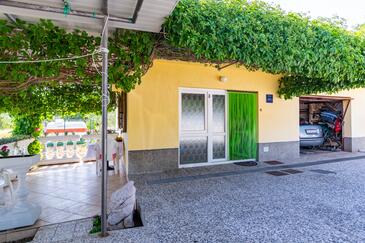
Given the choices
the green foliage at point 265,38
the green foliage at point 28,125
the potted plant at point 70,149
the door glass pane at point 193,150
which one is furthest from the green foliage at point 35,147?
the green foliage at point 265,38

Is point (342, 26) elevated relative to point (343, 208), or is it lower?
elevated

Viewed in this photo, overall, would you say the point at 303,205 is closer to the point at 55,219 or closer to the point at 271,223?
the point at 271,223

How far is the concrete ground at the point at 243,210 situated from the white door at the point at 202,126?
96cm

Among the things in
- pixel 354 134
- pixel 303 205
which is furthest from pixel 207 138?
pixel 354 134

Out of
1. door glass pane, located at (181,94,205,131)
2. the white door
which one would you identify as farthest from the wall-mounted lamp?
door glass pane, located at (181,94,205,131)

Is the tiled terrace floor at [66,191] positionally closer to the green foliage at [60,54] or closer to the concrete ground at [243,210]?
the concrete ground at [243,210]

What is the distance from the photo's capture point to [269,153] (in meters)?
6.89

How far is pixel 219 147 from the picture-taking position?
6.39m

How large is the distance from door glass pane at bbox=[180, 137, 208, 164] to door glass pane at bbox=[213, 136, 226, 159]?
0.31 metres

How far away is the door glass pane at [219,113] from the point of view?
6.31m

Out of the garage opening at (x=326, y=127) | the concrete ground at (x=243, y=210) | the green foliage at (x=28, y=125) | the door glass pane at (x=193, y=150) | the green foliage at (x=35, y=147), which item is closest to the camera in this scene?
the concrete ground at (x=243, y=210)

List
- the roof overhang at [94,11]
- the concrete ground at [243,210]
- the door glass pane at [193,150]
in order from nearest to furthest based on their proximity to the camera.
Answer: the concrete ground at [243,210]
the roof overhang at [94,11]
the door glass pane at [193,150]

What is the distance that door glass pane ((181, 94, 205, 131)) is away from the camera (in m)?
5.91

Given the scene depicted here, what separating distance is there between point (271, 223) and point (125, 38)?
11.0 feet
